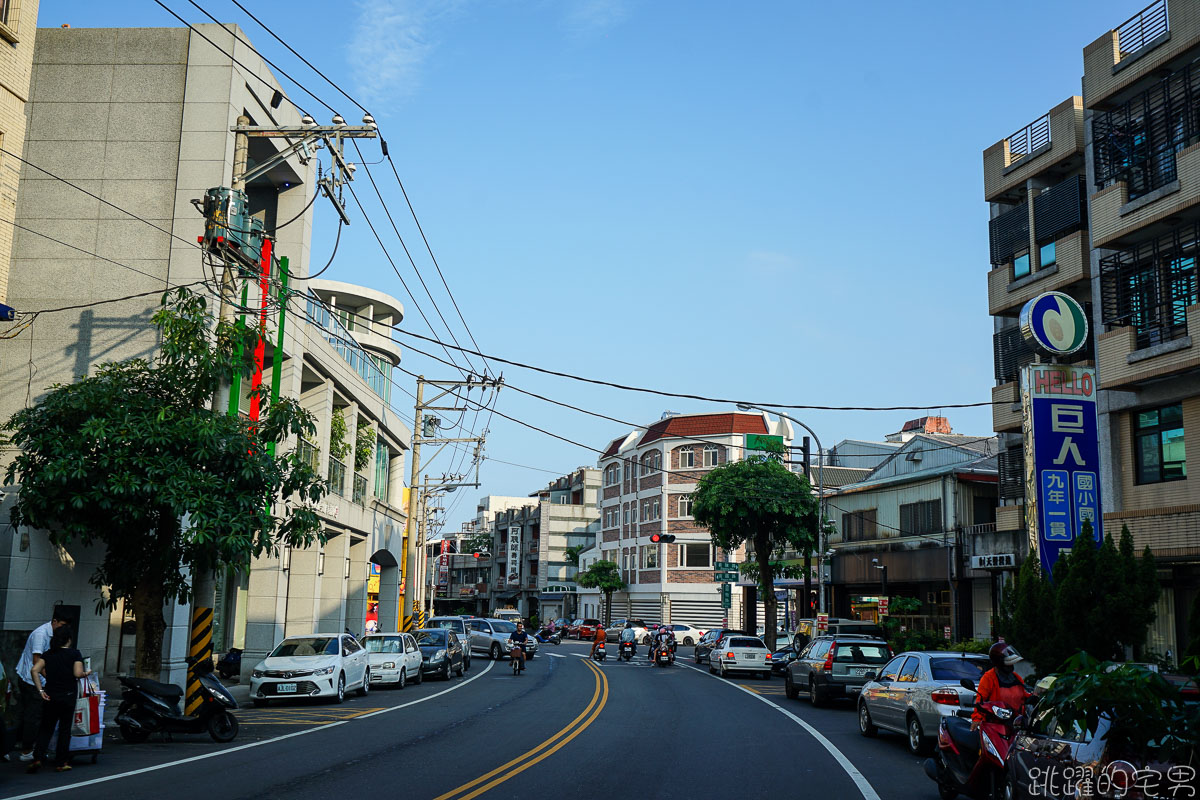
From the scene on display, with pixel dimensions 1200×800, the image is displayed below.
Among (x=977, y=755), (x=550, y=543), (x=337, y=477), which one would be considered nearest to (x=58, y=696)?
(x=977, y=755)

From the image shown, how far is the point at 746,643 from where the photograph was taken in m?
35.2

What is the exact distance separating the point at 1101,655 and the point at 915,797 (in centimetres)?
763

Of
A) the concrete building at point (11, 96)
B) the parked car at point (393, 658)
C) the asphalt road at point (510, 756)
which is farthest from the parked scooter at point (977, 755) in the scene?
the parked car at point (393, 658)

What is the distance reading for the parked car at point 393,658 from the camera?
85.9 ft

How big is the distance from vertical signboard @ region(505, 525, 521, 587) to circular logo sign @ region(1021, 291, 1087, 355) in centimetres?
8966

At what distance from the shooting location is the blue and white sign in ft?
63.8

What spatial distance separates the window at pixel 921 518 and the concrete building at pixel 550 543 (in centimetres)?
5703

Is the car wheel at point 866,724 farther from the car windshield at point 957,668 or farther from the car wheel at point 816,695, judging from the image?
the car wheel at point 816,695

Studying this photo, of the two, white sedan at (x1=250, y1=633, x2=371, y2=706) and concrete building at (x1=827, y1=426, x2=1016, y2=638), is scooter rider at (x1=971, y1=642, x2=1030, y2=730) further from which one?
concrete building at (x1=827, y1=426, x2=1016, y2=638)

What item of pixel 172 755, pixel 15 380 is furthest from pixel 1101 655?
pixel 15 380

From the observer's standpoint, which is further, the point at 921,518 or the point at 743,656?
the point at 921,518

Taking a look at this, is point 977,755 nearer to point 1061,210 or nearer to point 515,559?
point 1061,210

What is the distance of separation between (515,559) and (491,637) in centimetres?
6304

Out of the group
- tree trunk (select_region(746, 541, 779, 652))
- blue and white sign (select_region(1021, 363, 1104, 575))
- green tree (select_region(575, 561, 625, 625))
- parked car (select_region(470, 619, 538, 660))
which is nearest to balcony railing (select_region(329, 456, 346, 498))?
parked car (select_region(470, 619, 538, 660))
